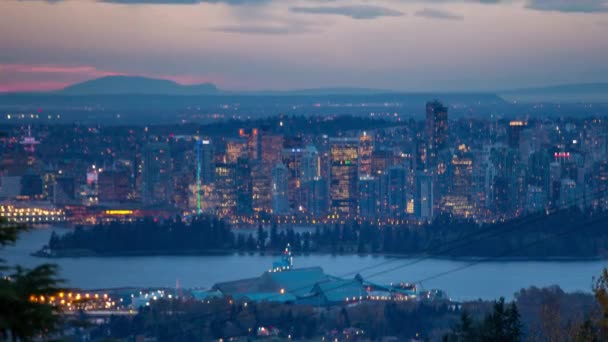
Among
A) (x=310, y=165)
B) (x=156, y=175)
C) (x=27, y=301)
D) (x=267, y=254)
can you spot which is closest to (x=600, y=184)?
(x=310, y=165)

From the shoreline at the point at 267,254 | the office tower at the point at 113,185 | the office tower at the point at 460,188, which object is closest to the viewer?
the shoreline at the point at 267,254

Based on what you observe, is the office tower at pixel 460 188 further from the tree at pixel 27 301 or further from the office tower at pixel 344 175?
the tree at pixel 27 301

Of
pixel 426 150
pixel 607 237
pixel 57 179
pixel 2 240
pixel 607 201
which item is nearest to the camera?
pixel 2 240

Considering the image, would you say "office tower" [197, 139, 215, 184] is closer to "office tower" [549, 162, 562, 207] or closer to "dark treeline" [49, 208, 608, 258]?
"dark treeline" [49, 208, 608, 258]

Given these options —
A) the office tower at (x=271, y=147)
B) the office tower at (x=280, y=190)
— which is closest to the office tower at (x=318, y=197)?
the office tower at (x=280, y=190)

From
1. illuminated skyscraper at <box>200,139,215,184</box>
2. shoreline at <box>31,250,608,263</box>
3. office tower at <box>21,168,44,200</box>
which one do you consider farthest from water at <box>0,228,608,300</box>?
illuminated skyscraper at <box>200,139,215,184</box>

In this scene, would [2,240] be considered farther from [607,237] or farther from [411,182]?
[411,182]

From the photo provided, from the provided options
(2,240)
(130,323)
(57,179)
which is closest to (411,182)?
(57,179)
